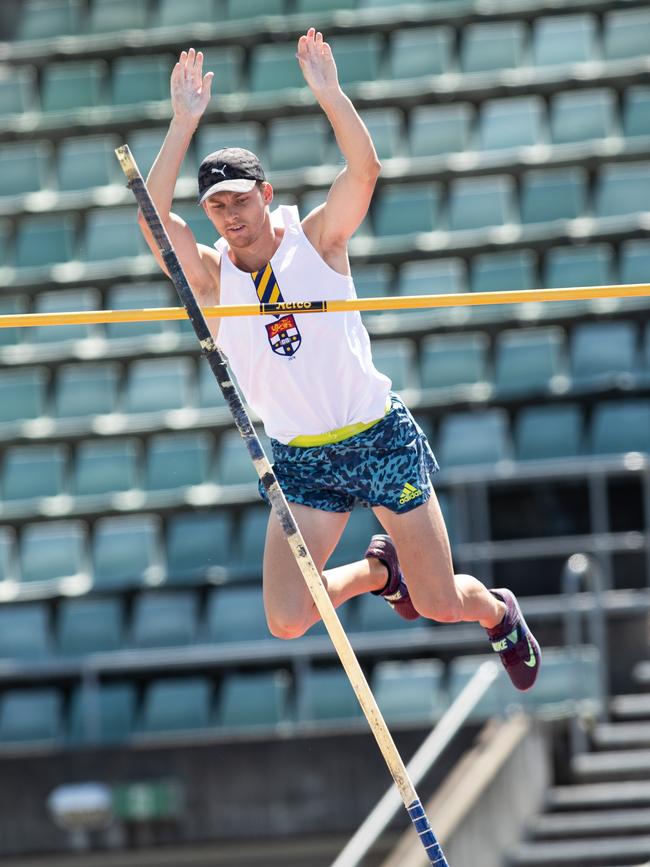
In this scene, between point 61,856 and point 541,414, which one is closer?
point 61,856

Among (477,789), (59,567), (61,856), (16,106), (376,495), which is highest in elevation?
(16,106)

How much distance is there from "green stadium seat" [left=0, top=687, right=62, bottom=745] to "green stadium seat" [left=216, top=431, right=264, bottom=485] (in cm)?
183

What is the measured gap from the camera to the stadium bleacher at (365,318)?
375 inches

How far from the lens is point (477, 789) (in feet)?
23.5

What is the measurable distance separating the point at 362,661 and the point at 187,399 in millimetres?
2522

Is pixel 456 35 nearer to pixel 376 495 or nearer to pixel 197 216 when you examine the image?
pixel 197 216

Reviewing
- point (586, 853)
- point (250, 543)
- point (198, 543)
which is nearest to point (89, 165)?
point (198, 543)

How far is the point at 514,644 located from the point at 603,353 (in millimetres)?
5021

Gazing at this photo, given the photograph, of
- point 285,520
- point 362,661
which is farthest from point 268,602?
point 362,661

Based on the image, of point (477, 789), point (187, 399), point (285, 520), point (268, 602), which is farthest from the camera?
point (187, 399)

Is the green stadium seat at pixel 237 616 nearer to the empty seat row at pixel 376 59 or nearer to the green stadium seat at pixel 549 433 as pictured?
the green stadium seat at pixel 549 433

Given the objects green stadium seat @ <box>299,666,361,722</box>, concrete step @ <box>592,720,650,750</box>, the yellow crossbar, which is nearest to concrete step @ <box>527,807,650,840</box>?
concrete step @ <box>592,720,650,750</box>

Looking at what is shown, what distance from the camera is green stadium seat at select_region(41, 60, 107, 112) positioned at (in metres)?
13.1

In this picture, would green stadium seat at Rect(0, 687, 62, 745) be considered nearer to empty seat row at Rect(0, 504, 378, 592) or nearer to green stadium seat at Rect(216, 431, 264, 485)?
empty seat row at Rect(0, 504, 378, 592)
